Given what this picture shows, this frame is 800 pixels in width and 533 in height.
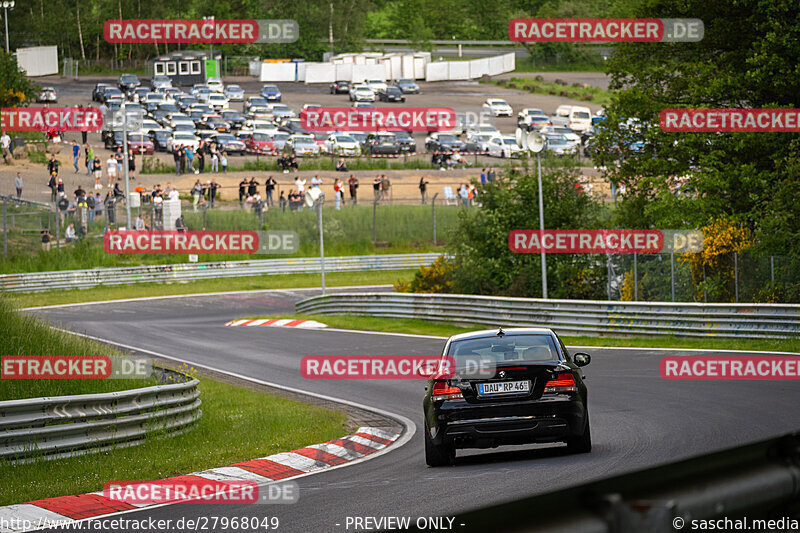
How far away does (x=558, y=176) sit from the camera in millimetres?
31719

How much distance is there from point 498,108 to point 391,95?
8.99m

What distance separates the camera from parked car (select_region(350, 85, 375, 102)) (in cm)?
8675

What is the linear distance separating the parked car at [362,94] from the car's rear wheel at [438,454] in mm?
76732

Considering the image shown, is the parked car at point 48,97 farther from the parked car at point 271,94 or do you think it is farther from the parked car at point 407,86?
the parked car at point 407,86

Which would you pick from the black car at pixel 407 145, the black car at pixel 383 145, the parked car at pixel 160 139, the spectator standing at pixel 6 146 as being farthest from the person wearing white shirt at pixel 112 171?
the black car at pixel 407 145

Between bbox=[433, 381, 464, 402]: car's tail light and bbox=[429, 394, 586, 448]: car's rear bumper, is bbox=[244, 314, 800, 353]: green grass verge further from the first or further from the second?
bbox=[433, 381, 464, 402]: car's tail light

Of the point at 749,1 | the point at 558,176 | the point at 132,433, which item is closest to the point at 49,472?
the point at 132,433

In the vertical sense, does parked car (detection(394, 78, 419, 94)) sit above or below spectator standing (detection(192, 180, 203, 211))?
above

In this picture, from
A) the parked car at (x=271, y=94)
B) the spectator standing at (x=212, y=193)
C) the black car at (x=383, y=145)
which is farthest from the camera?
the parked car at (x=271, y=94)

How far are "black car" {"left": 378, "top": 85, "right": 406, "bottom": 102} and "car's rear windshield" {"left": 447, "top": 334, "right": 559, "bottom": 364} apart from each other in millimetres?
78077

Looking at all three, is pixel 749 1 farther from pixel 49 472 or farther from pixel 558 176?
pixel 49 472

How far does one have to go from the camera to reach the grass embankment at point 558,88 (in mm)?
94688

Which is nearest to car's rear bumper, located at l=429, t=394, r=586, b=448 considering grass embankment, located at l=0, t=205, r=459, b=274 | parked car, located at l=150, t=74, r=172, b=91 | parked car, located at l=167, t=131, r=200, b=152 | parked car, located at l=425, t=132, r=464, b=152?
grass embankment, located at l=0, t=205, r=459, b=274

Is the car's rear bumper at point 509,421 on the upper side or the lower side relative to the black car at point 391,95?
lower
